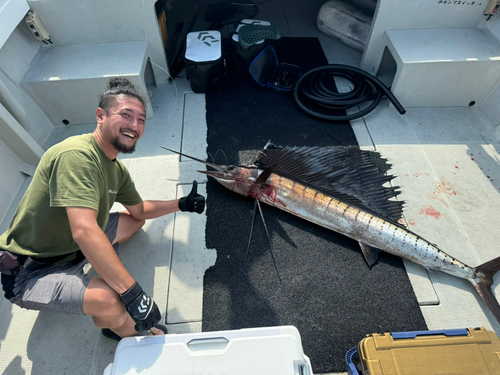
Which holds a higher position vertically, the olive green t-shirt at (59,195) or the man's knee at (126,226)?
the olive green t-shirt at (59,195)

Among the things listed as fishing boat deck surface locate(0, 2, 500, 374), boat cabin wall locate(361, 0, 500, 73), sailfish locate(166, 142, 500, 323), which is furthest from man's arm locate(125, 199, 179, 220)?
boat cabin wall locate(361, 0, 500, 73)

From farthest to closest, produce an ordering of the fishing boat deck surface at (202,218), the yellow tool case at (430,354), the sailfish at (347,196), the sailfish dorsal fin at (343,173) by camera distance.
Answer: the sailfish dorsal fin at (343,173), the sailfish at (347,196), the fishing boat deck surface at (202,218), the yellow tool case at (430,354)

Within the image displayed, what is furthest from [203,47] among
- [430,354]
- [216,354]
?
[430,354]

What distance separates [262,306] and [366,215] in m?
0.99

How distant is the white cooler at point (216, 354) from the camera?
1.32m

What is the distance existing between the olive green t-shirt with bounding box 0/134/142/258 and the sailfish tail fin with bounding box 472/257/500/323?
2.40m

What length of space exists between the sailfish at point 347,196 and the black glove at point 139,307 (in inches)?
45.2

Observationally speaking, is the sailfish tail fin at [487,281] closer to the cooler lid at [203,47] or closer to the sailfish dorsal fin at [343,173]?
the sailfish dorsal fin at [343,173]

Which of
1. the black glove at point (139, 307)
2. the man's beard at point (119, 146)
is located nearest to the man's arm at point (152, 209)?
the man's beard at point (119, 146)

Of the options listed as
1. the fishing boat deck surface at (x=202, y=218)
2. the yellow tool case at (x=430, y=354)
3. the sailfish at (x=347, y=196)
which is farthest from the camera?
the sailfish at (x=347, y=196)

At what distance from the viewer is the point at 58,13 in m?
2.92

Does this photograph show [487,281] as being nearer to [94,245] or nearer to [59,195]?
[94,245]

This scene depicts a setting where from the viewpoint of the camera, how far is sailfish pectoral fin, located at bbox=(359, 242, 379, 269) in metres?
2.14

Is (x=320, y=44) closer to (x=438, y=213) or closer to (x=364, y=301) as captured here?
(x=438, y=213)
